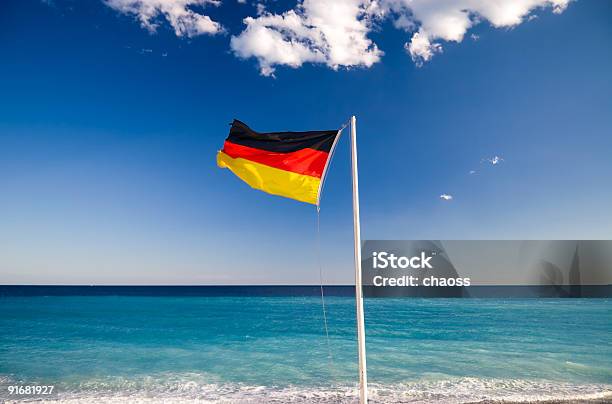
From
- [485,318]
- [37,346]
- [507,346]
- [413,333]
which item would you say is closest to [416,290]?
[485,318]

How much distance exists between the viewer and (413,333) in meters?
22.4

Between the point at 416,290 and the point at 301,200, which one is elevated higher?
the point at 301,200

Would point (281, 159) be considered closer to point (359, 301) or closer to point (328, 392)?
point (359, 301)

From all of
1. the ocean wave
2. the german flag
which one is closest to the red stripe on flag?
the german flag

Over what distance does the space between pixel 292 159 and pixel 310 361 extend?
10.9m

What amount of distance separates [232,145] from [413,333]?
63.4 feet

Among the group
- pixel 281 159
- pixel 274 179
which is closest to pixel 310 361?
Result: pixel 274 179

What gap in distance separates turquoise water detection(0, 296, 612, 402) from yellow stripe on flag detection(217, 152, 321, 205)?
6.15 meters

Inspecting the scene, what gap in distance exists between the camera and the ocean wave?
9.83 m

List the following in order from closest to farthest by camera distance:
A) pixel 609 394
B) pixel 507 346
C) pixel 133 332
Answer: pixel 609 394 < pixel 507 346 < pixel 133 332

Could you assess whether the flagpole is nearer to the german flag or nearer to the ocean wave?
the german flag

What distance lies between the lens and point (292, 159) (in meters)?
6.24

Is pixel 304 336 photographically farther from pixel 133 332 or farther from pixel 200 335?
pixel 133 332

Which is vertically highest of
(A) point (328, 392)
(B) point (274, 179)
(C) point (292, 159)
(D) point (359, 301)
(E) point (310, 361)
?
(C) point (292, 159)
